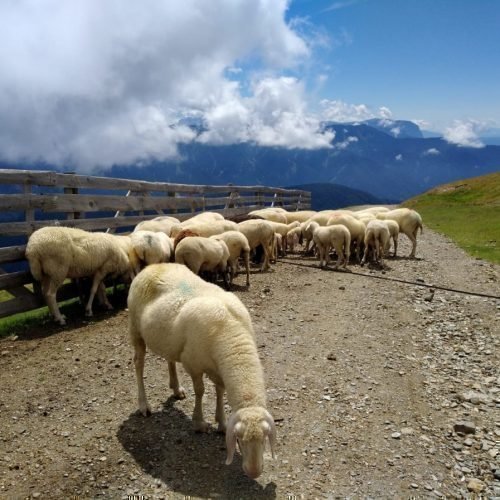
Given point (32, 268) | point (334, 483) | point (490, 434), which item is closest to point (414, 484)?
point (334, 483)

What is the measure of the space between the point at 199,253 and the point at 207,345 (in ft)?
19.8

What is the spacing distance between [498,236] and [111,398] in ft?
74.0

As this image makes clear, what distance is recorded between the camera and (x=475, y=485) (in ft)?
13.8

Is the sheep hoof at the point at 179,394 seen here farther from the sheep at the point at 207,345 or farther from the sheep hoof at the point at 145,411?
the sheep hoof at the point at 145,411

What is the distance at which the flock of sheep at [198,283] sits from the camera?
417cm

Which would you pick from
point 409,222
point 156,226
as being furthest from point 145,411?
point 409,222

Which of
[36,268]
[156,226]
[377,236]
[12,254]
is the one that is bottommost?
[377,236]

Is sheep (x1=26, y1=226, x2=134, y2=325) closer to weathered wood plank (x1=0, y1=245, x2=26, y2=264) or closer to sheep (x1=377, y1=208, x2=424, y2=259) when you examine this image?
weathered wood plank (x1=0, y1=245, x2=26, y2=264)

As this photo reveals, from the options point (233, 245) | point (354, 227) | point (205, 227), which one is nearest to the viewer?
point (233, 245)

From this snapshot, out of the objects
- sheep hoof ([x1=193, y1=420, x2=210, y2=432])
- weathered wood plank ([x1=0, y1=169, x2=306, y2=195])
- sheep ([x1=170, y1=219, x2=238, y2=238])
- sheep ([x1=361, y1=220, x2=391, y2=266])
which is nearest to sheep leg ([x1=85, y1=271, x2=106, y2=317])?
weathered wood plank ([x1=0, y1=169, x2=306, y2=195])

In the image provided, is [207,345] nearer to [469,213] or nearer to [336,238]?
[336,238]

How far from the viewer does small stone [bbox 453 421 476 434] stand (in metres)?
5.08

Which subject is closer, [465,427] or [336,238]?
[465,427]

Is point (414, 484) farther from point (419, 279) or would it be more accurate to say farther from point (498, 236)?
point (498, 236)
